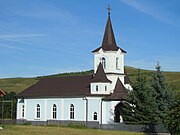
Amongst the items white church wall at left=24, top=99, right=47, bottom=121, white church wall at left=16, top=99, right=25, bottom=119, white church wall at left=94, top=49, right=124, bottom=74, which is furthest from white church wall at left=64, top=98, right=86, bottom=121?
white church wall at left=16, top=99, right=25, bottom=119

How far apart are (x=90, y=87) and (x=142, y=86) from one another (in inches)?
463

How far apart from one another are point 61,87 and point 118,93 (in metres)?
11.3

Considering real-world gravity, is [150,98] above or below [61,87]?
below

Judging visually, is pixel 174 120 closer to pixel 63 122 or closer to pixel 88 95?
pixel 88 95

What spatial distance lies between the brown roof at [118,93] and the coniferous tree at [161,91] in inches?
229

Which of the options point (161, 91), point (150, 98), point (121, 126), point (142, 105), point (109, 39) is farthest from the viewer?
point (109, 39)

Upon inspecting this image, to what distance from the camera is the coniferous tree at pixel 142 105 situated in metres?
47.9

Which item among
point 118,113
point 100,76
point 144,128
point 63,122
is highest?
point 100,76

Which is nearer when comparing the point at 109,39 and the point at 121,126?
the point at 121,126

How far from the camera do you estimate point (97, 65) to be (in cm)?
6131

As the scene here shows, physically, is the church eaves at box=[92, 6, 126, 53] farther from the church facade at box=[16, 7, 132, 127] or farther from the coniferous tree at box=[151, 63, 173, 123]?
the coniferous tree at box=[151, 63, 173, 123]

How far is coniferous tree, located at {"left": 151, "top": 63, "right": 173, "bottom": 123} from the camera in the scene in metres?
48.5

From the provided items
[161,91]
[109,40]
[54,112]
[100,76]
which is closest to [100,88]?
[100,76]

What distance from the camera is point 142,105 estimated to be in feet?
159
